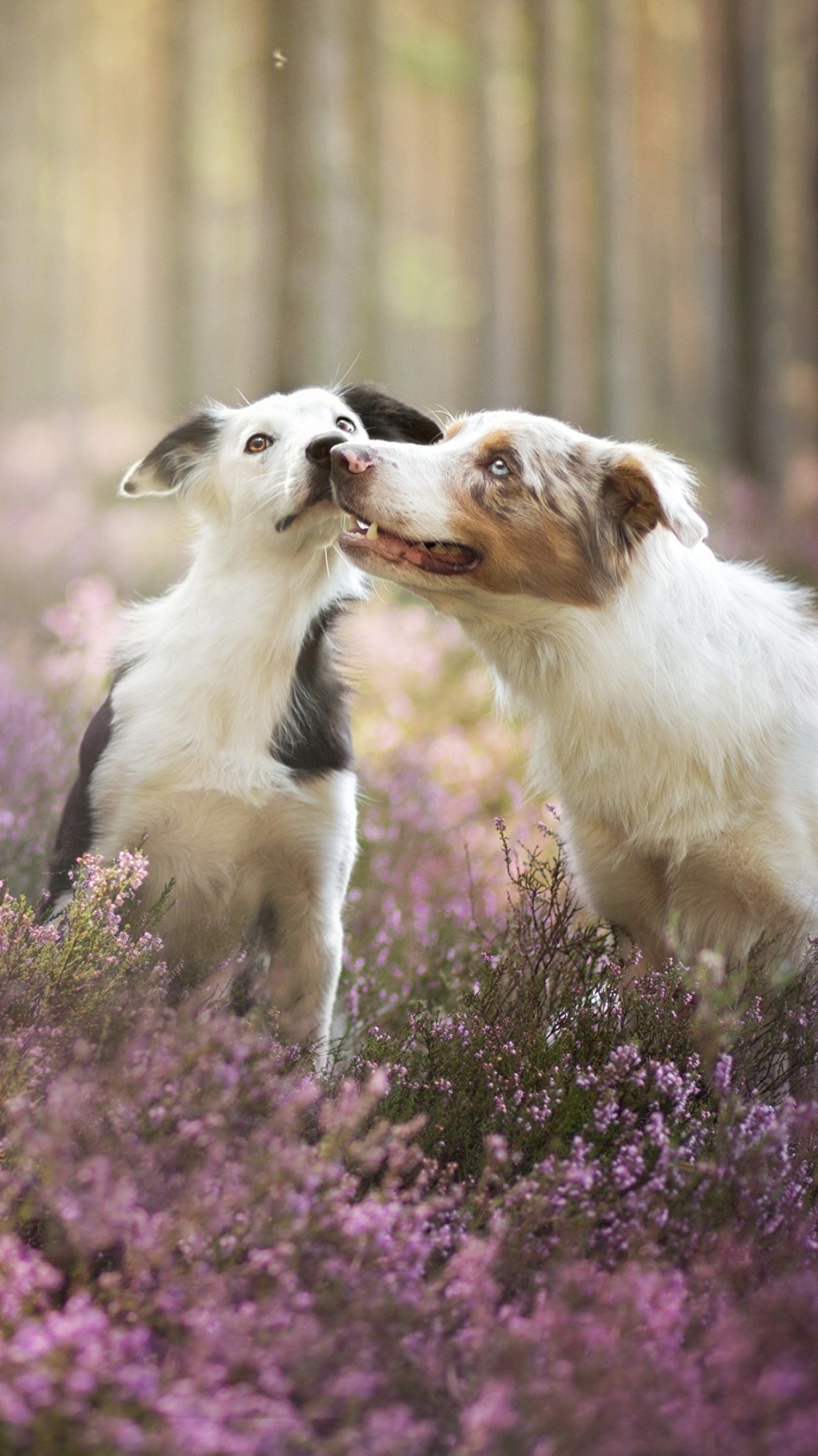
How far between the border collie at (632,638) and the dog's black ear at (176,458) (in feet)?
3.13

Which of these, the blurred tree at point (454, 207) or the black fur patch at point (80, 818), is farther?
the blurred tree at point (454, 207)

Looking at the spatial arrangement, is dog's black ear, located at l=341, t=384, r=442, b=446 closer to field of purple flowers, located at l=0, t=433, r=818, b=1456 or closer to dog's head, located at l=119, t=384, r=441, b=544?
dog's head, located at l=119, t=384, r=441, b=544

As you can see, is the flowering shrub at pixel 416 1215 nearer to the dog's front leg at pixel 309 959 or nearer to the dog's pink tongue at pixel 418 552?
the dog's front leg at pixel 309 959

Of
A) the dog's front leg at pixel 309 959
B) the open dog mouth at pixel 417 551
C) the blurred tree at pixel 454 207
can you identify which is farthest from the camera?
the blurred tree at pixel 454 207

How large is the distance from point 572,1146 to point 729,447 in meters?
13.8

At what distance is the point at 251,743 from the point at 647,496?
137 cm

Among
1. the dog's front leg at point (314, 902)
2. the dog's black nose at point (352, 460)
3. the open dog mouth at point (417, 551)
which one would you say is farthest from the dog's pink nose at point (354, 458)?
the dog's front leg at point (314, 902)

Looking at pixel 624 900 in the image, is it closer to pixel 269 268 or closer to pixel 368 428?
pixel 368 428

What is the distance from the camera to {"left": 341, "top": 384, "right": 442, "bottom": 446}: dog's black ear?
168 inches

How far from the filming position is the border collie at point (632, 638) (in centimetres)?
340

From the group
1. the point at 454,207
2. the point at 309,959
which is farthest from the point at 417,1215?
the point at 454,207

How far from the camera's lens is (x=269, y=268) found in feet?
32.2

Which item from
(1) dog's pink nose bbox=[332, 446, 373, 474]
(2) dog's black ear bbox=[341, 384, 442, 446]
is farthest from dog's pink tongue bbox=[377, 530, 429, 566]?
(2) dog's black ear bbox=[341, 384, 442, 446]

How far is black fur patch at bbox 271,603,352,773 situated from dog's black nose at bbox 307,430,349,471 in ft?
1.80
